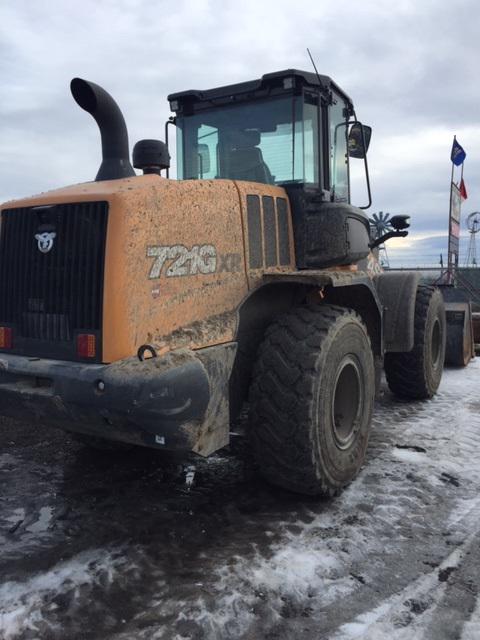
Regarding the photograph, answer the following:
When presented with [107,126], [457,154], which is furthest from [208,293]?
[457,154]

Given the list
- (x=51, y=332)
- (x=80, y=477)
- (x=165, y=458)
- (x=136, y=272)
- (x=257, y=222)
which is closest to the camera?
(x=136, y=272)

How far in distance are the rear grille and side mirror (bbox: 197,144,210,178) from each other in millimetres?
1799

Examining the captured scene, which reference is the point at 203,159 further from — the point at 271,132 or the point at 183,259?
the point at 183,259

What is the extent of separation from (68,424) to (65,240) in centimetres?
100

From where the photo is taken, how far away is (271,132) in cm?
448

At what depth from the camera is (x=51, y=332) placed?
129 inches

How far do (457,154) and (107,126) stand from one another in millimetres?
13500

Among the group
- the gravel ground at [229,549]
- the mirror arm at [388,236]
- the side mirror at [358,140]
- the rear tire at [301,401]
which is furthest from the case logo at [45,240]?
the mirror arm at [388,236]

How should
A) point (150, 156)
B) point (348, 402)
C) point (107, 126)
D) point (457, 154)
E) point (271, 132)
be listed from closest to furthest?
point (107, 126) → point (150, 156) → point (348, 402) → point (271, 132) → point (457, 154)

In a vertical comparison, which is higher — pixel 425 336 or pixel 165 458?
pixel 425 336

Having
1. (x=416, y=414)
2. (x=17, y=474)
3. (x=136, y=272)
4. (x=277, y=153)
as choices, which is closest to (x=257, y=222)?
(x=277, y=153)

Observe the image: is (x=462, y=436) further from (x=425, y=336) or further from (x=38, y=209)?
(x=38, y=209)

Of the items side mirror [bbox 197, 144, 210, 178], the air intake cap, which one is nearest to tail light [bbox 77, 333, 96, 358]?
the air intake cap

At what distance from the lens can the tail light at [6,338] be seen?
346 cm
